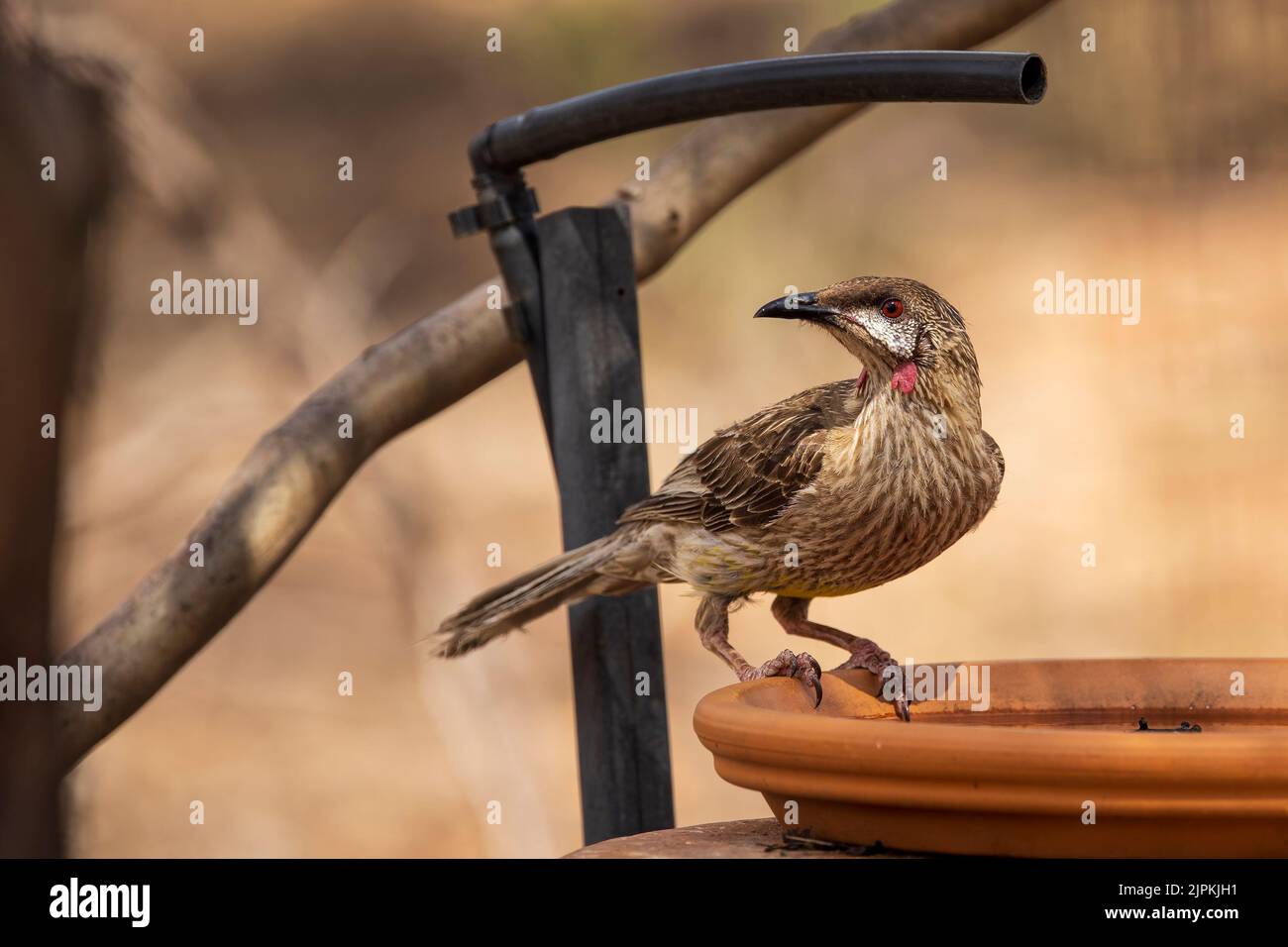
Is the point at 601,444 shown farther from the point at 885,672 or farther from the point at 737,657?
the point at 885,672

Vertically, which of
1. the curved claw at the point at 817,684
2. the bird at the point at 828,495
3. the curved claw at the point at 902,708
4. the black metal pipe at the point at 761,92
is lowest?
the curved claw at the point at 902,708

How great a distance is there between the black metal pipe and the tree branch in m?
0.51

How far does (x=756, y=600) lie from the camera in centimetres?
334

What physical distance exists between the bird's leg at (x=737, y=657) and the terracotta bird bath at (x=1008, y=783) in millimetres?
373

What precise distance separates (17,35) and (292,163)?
26.5 feet

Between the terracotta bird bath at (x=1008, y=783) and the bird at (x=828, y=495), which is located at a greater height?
the bird at (x=828, y=495)

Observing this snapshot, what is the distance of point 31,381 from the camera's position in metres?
1.23

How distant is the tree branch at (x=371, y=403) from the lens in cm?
335

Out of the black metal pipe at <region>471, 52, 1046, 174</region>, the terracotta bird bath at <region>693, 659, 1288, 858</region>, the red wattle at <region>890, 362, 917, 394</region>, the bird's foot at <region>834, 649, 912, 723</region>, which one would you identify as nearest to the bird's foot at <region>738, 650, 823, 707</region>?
the bird's foot at <region>834, 649, 912, 723</region>

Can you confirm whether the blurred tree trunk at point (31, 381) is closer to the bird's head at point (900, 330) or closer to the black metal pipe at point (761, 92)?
the black metal pipe at point (761, 92)

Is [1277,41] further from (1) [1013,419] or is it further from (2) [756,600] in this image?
(2) [756,600]

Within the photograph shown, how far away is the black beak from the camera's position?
2.71 metres

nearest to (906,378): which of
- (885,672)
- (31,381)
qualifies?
(885,672)

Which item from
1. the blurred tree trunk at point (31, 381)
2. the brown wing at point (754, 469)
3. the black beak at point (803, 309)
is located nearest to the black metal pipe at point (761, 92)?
the black beak at point (803, 309)
